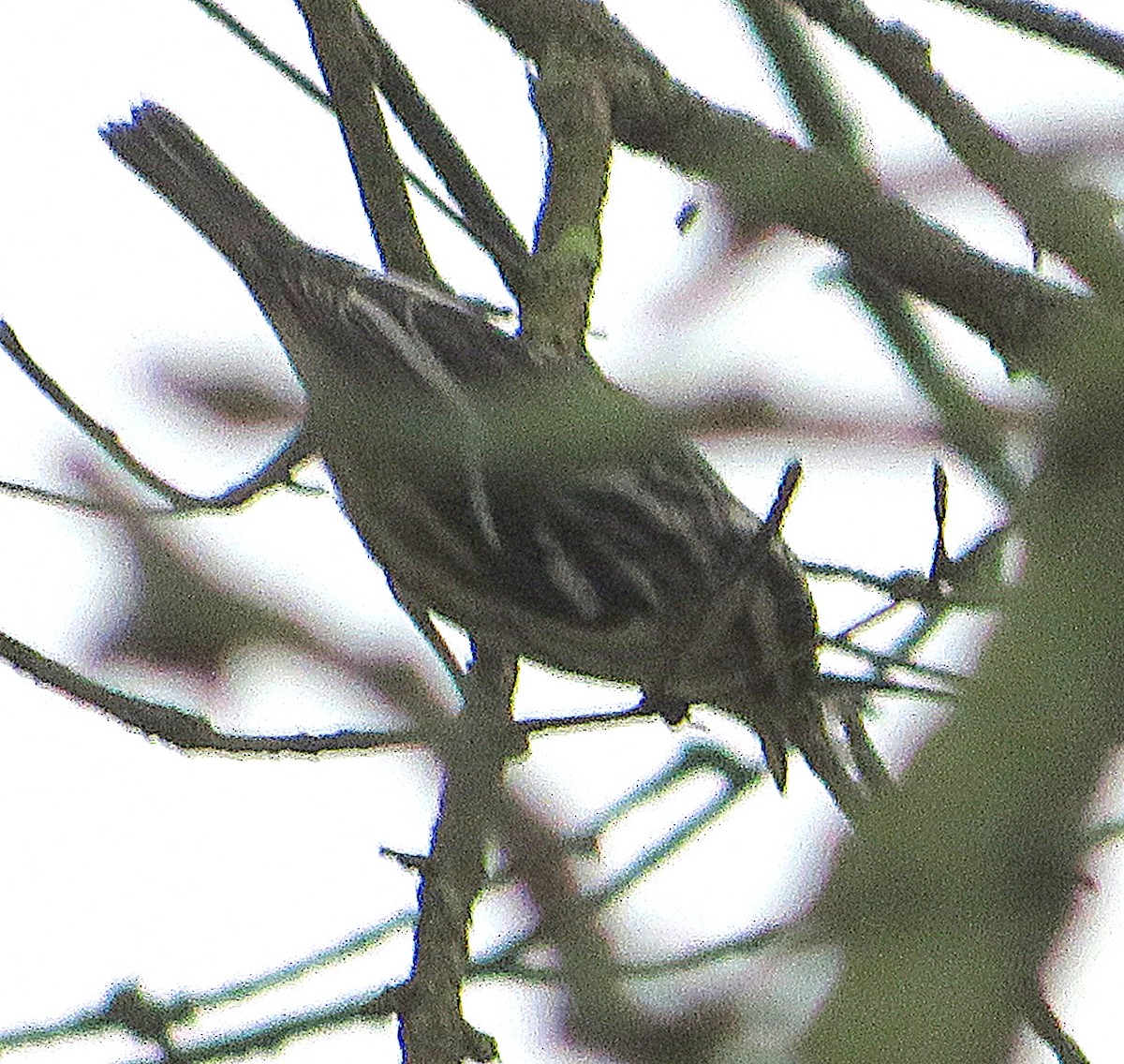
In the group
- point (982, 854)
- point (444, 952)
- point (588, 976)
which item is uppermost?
A: point (444, 952)

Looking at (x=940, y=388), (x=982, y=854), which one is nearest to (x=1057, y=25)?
(x=940, y=388)

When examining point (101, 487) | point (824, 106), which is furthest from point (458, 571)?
point (101, 487)

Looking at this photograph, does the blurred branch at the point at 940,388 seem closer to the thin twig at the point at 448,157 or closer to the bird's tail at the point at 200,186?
the thin twig at the point at 448,157

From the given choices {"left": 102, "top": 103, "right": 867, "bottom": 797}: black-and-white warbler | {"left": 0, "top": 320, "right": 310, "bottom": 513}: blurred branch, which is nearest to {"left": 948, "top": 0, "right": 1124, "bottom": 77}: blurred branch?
{"left": 102, "top": 103, "right": 867, "bottom": 797}: black-and-white warbler

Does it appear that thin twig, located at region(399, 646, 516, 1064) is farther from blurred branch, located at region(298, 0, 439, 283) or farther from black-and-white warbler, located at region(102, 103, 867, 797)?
blurred branch, located at region(298, 0, 439, 283)

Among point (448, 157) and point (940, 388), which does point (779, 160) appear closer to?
point (940, 388)

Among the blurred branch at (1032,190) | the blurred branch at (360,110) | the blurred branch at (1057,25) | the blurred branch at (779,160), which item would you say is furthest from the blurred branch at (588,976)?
the blurred branch at (360,110)

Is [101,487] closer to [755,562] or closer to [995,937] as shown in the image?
[995,937]
